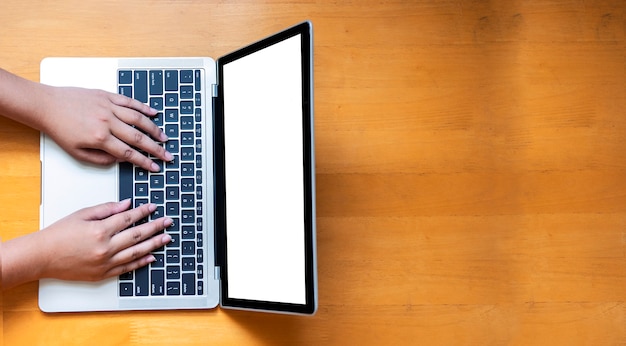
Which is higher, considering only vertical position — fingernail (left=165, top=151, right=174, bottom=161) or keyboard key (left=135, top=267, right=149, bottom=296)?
fingernail (left=165, top=151, right=174, bottom=161)

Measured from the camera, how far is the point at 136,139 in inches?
31.8

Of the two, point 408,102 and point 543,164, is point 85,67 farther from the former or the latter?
point 543,164

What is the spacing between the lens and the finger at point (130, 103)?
0.82 meters

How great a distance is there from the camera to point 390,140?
0.87 meters

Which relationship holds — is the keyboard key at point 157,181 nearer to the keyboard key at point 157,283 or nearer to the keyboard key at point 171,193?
the keyboard key at point 171,193

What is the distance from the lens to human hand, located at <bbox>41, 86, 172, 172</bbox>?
0.80 metres

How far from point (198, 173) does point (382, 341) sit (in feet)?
1.27

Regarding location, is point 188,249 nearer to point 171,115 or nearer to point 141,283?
point 141,283

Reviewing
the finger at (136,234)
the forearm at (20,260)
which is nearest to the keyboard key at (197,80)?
the finger at (136,234)

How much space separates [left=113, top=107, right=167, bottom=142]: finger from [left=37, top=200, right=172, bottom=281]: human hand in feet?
0.35

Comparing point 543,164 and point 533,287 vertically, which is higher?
point 543,164

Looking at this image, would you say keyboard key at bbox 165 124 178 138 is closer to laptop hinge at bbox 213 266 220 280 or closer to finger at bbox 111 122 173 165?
finger at bbox 111 122 173 165

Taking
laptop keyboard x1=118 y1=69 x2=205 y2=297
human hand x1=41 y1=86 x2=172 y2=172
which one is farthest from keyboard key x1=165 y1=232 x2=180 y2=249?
human hand x1=41 y1=86 x2=172 y2=172

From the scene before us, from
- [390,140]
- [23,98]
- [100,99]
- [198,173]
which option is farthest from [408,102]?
[23,98]
